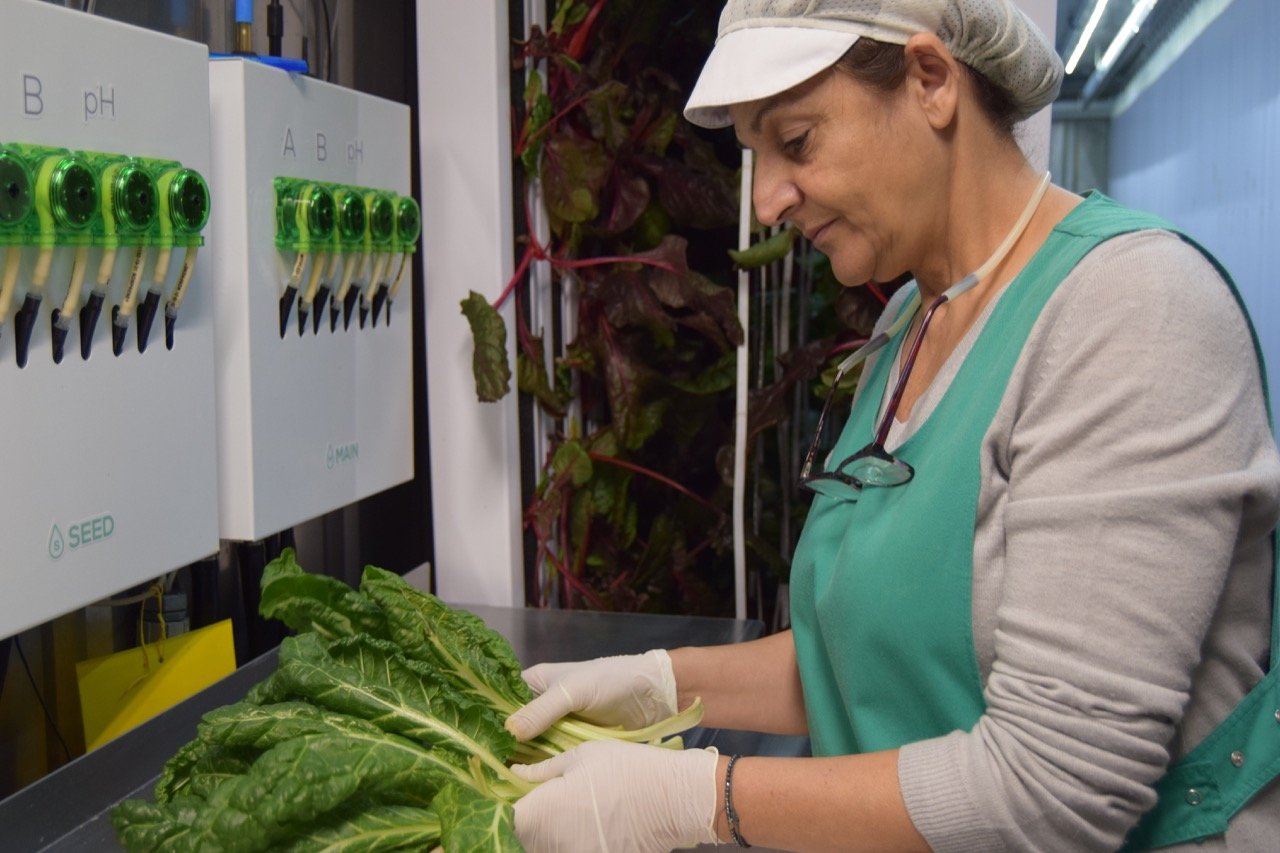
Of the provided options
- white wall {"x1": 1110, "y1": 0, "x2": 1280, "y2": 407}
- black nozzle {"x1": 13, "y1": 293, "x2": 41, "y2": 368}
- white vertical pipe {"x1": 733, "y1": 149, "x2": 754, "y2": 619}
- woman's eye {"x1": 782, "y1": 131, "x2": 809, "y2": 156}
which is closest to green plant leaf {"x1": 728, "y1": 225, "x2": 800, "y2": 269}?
white vertical pipe {"x1": 733, "y1": 149, "x2": 754, "y2": 619}

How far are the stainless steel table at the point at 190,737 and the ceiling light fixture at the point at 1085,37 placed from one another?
3.98 ft

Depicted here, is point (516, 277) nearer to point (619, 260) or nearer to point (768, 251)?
point (619, 260)

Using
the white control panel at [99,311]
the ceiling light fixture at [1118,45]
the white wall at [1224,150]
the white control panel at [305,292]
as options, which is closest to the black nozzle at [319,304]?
the white control panel at [305,292]

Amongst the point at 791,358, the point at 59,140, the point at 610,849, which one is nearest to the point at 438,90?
the point at 791,358

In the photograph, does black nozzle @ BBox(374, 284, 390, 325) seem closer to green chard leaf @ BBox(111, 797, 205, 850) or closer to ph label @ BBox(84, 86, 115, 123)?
ph label @ BBox(84, 86, 115, 123)

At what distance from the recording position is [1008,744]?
0.99m

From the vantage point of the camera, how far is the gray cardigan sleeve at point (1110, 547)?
941 mm

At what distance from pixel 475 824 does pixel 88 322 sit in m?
0.61

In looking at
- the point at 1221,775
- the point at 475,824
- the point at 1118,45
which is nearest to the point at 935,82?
the point at 1221,775

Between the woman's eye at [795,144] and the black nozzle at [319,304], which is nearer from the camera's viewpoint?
the woman's eye at [795,144]

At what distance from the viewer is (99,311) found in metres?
1.19

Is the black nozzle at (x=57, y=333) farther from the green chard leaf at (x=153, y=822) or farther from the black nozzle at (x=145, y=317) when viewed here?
the green chard leaf at (x=153, y=822)

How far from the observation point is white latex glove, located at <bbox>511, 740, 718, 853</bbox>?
1.11 m

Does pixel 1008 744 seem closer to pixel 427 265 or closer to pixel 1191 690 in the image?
pixel 1191 690
